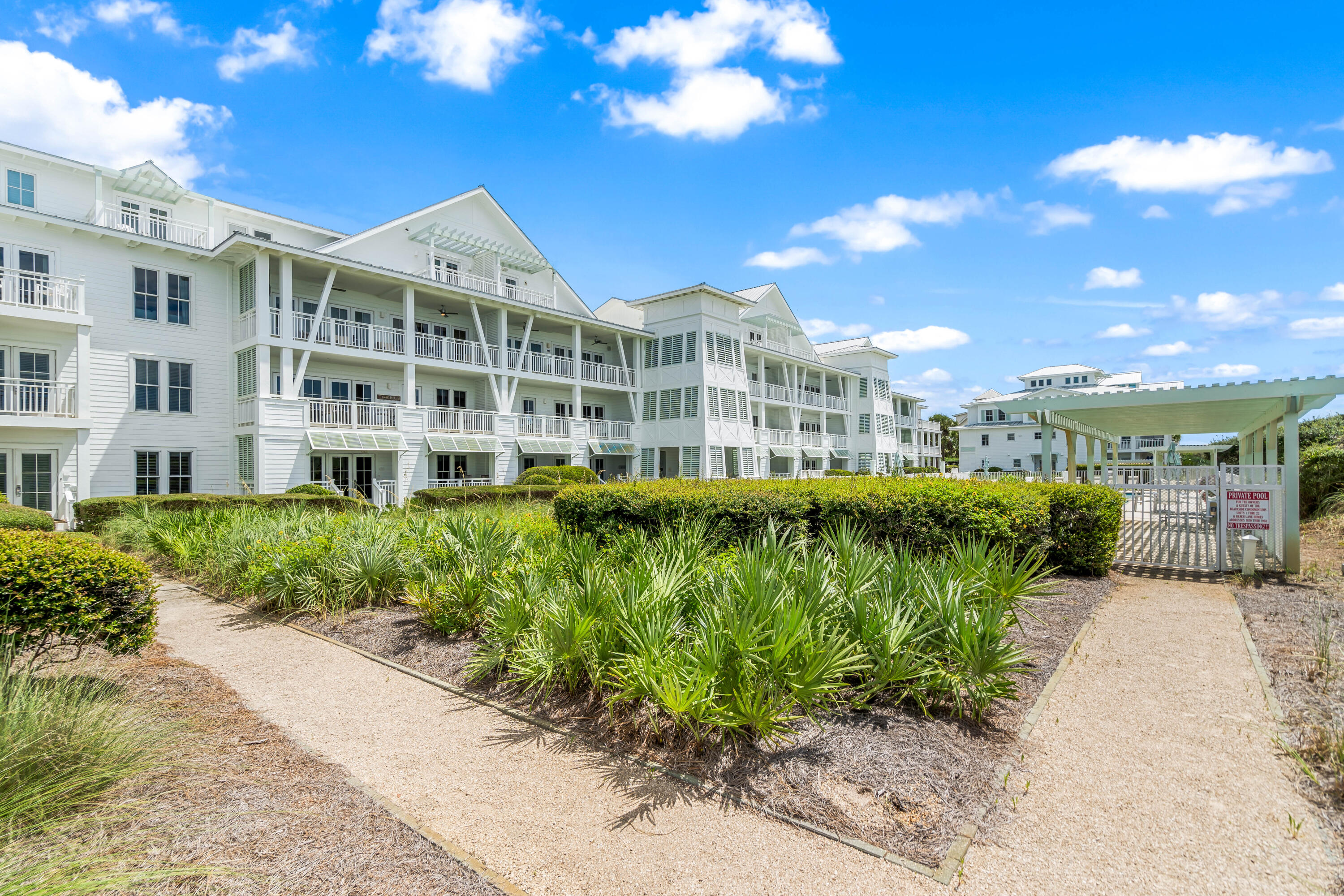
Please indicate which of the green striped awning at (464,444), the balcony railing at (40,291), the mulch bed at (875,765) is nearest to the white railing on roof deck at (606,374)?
the green striped awning at (464,444)

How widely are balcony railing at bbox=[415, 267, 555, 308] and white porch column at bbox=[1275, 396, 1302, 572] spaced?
2419cm

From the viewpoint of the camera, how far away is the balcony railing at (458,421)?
970 inches

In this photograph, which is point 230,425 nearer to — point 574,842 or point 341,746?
point 341,746

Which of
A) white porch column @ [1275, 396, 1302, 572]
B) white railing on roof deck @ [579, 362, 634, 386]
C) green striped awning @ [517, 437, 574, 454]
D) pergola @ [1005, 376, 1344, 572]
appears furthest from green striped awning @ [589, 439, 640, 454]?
white porch column @ [1275, 396, 1302, 572]

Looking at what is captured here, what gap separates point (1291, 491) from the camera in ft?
33.6

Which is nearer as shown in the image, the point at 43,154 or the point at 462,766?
the point at 462,766

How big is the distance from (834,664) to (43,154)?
87.3ft

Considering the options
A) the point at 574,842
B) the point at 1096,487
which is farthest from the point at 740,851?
the point at 1096,487

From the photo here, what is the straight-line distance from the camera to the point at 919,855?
333 cm

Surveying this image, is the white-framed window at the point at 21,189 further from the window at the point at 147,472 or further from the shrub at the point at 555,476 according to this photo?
the shrub at the point at 555,476

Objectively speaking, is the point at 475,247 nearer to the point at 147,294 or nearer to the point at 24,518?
the point at 147,294

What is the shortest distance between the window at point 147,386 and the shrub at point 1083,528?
24.2 m

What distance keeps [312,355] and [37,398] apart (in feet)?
23.5

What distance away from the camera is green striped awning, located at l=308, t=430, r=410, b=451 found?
69.1ft
